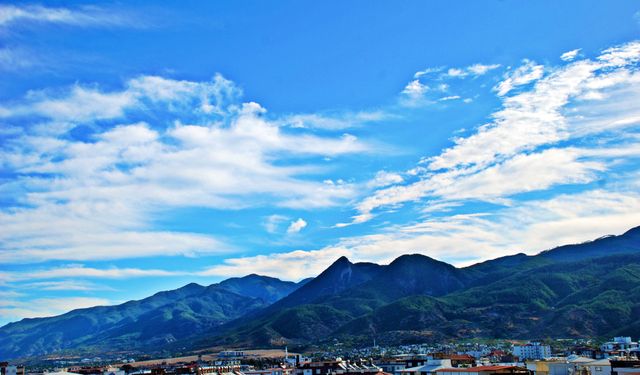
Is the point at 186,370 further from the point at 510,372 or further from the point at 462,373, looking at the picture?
the point at 510,372

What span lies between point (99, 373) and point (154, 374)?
1172 inches

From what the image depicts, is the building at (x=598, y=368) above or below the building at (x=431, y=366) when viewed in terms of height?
below

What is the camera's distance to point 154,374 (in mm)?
117000

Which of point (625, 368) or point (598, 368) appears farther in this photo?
point (598, 368)

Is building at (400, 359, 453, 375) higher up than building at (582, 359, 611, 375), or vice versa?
building at (400, 359, 453, 375)

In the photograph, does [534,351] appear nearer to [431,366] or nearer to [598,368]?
[431,366]

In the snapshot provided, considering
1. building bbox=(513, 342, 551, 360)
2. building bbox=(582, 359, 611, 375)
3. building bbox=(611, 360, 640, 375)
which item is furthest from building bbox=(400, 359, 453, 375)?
building bbox=(513, 342, 551, 360)

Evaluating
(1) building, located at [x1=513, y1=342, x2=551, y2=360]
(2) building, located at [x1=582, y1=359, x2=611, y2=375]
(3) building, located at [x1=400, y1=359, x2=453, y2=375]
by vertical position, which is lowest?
(1) building, located at [x1=513, y1=342, x2=551, y2=360]

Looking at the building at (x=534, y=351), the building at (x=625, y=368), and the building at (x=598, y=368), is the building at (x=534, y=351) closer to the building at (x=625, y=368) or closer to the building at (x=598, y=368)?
the building at (x=598, y=368)

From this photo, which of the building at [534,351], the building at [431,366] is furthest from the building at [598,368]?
the building at [534,351]

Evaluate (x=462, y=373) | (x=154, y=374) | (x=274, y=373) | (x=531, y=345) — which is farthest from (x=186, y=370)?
(x=531, y=345)

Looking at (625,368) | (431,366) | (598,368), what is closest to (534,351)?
(431,366)

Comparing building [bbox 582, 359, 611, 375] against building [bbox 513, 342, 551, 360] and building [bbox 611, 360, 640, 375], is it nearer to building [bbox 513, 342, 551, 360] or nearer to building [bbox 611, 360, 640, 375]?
building [bbox 611, 360, 640, 375]

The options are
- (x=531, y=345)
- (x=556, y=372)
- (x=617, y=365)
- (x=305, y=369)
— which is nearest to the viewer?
(x=617, y=365)
